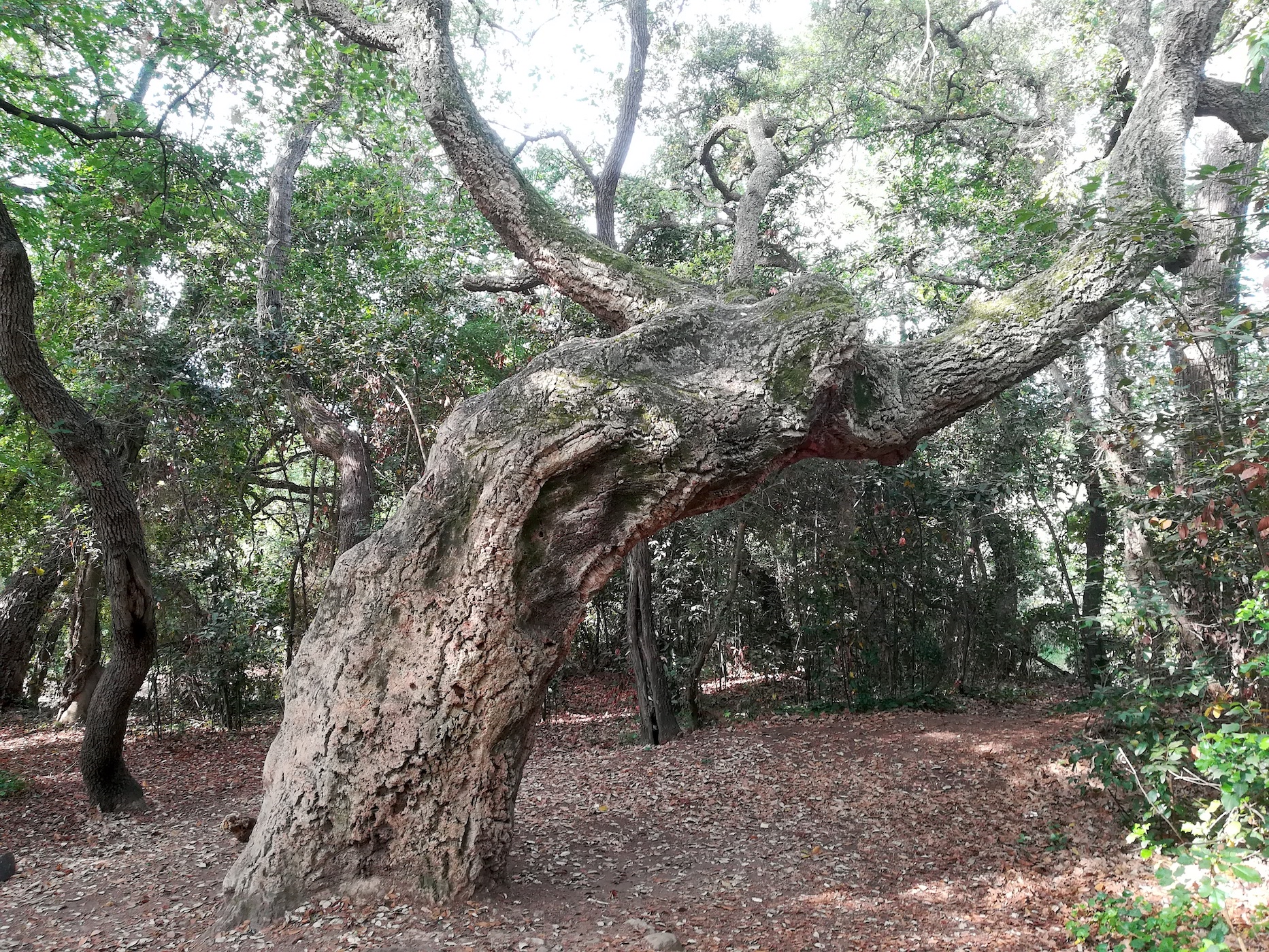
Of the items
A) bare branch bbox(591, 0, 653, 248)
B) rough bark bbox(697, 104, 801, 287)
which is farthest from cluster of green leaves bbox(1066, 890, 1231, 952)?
bare branch bbox(591, 0, 653, 248)

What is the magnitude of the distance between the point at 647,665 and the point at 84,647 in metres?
7.09

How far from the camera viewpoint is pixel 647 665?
7.53 metres

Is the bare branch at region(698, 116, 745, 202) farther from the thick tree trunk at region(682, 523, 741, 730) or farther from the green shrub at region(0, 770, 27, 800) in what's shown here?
the green shrub at region(0, 770, 27, 800)

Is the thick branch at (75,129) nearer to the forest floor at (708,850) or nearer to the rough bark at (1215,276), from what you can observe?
the forest floor at (708,850)

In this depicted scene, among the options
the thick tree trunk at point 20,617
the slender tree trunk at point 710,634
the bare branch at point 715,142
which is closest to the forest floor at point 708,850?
the slender tree trunk at point 710,634

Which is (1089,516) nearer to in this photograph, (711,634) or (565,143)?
(711,634)

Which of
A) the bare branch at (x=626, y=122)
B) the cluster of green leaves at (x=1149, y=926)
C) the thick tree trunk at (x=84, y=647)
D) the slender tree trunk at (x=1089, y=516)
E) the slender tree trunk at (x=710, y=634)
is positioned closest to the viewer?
the cluster of green leaves at (x=1149, y=926)

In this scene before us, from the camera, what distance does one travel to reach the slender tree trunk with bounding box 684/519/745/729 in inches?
303

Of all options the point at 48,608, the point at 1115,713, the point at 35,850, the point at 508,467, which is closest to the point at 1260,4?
the point at 1115,713

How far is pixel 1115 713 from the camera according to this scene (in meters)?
4.52

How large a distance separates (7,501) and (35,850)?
6.90m

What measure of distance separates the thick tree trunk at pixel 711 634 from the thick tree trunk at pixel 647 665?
0.37 metres

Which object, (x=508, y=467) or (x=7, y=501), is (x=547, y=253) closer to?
(x=508, y=467)

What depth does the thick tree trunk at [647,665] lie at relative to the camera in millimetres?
7535
